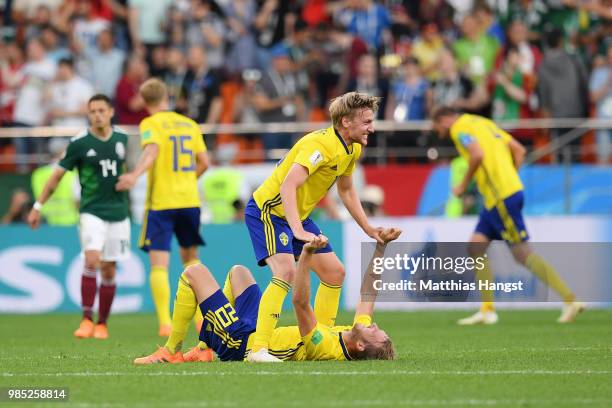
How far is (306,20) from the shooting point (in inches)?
847

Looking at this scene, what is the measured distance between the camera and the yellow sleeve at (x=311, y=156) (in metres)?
9.47

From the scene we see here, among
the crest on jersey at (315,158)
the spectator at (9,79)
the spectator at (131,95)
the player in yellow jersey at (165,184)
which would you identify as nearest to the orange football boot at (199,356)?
the crest on jersey at (315,158)

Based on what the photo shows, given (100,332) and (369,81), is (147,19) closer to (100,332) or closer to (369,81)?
(369,81)

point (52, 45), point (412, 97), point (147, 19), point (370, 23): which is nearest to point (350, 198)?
point (412, 97)

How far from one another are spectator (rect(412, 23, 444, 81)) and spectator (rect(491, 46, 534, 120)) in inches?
40.0

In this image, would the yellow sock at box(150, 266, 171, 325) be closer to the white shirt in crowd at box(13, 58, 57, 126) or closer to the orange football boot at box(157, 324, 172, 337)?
the orange football boot at box(157, 324, 172, 337)

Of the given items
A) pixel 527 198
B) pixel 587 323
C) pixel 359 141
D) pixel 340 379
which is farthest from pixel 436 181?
pixel 340 379

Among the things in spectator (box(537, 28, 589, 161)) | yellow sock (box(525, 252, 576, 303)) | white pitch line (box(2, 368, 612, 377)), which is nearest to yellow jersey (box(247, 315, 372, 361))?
white pitch line (box(2, 368, 612, 377))

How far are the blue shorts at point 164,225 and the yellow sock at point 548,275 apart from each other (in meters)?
3.91

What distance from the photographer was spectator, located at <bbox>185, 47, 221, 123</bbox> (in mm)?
19844

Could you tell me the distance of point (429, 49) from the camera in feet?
66.8

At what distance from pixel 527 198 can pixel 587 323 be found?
4594 mm

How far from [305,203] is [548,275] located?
5495 millimetres

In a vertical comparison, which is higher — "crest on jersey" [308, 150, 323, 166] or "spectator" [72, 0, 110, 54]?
"spectator" [72, 0, 110, 54]
